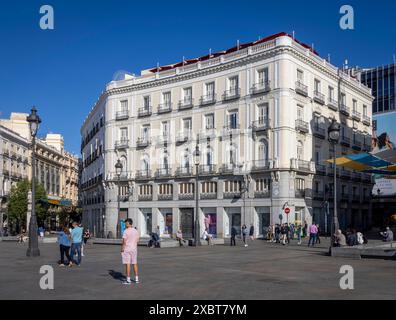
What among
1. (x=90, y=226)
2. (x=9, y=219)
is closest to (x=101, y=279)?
(x=90, y=226)

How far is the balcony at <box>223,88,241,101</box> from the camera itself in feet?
151

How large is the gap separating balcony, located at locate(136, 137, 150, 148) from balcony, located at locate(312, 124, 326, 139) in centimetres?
1700

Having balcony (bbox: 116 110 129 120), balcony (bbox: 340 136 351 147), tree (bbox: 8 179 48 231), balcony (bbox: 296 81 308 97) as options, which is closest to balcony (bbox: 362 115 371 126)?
balcony (bbox: 340 136 351 147)

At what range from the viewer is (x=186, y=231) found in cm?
4938

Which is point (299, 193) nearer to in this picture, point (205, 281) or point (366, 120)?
point (366, 120)

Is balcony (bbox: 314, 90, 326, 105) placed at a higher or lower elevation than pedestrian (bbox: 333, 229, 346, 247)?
higher

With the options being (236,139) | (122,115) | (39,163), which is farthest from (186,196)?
(39,163)

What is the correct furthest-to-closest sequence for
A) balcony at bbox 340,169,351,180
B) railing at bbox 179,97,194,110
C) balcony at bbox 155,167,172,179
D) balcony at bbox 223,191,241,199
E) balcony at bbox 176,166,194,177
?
1. balcony at bbox 340,169,351,180
2. balcony at bbox 155,167,172,179
3. railing at bbox 179,97,194,110
4. balcony at bbox 176,166,194,177
5. balcony at bbox 223,191,241,199

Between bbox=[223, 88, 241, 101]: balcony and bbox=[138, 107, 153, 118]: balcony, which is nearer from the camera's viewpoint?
bbox=[223, 88, 241, 101]: balcony

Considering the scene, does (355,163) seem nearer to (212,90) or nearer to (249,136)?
(249,136)

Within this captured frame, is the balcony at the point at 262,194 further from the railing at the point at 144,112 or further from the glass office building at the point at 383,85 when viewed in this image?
the glass office building at the point at 383,85

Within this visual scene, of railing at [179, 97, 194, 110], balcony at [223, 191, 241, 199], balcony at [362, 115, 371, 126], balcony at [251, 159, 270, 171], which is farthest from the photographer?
balcony at [362, 115, 371, 126]

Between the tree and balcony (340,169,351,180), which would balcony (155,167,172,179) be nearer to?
balcony (340,169,351,180)

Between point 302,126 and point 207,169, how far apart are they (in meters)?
Answer: 9.88
